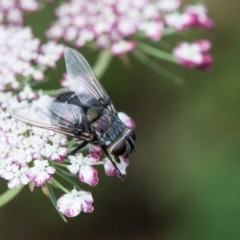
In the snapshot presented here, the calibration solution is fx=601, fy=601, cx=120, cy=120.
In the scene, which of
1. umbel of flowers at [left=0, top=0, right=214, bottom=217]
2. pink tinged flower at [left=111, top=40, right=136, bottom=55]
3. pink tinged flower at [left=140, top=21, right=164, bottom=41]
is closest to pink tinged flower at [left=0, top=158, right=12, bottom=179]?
umbel of flowers at [left=0, top=0, right=214, bottom=217]

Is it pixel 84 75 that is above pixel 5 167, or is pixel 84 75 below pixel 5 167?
above

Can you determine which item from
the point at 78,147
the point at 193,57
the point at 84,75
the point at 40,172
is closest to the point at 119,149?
the point at 78,147

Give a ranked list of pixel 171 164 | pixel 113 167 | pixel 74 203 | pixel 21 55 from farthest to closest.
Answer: pixel 171 164, pixel 21 55, pixel 113 167, pixel 74 203

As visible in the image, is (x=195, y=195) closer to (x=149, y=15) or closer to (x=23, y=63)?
(x=149, y=15)

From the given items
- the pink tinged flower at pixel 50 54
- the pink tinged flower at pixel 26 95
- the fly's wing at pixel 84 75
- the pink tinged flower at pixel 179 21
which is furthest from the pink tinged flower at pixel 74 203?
the pink tinged flower at pixel 179 21

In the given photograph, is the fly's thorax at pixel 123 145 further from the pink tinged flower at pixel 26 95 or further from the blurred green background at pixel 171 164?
the blurred green background at pixel 171 164

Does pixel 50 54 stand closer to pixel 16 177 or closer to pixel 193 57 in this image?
pixel 193 57
